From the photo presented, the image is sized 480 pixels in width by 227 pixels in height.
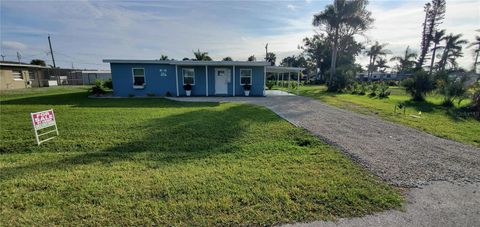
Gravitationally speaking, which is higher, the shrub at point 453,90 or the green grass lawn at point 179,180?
the shrub at point 453,90

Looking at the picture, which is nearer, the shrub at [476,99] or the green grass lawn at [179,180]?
the green grass lawn at [179,180]

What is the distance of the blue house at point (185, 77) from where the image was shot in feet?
48.3

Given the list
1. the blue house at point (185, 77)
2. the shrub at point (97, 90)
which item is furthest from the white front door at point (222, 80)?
the shrub at point (97, 90)

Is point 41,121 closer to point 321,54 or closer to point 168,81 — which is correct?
point 168,81

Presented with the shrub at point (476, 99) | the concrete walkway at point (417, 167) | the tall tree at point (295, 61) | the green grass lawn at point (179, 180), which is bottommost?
the concrete walkway at point (417, 167)

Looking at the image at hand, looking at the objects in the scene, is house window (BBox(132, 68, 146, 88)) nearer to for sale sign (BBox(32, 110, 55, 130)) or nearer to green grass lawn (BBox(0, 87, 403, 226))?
green grass lawn (BBox(0, 87, 403, 226))

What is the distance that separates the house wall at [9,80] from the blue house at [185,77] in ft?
50.1

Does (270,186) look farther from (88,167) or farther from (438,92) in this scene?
(438,92)

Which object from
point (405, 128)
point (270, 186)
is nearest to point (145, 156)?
point (270, 186)

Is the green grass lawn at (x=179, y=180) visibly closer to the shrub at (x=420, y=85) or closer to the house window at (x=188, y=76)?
the house window at (x=188, y=76)

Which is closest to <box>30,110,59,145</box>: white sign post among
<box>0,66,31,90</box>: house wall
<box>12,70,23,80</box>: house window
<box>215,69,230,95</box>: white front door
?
<box>215,69,230,95</box>: white front door

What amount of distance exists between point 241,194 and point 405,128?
6.62 metres

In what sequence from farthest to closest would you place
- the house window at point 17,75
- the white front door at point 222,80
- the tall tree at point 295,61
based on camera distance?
the tall tree at point 295,61 < the house window at point 17,75 < the white front door at point 222,80

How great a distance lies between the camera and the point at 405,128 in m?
6.92
